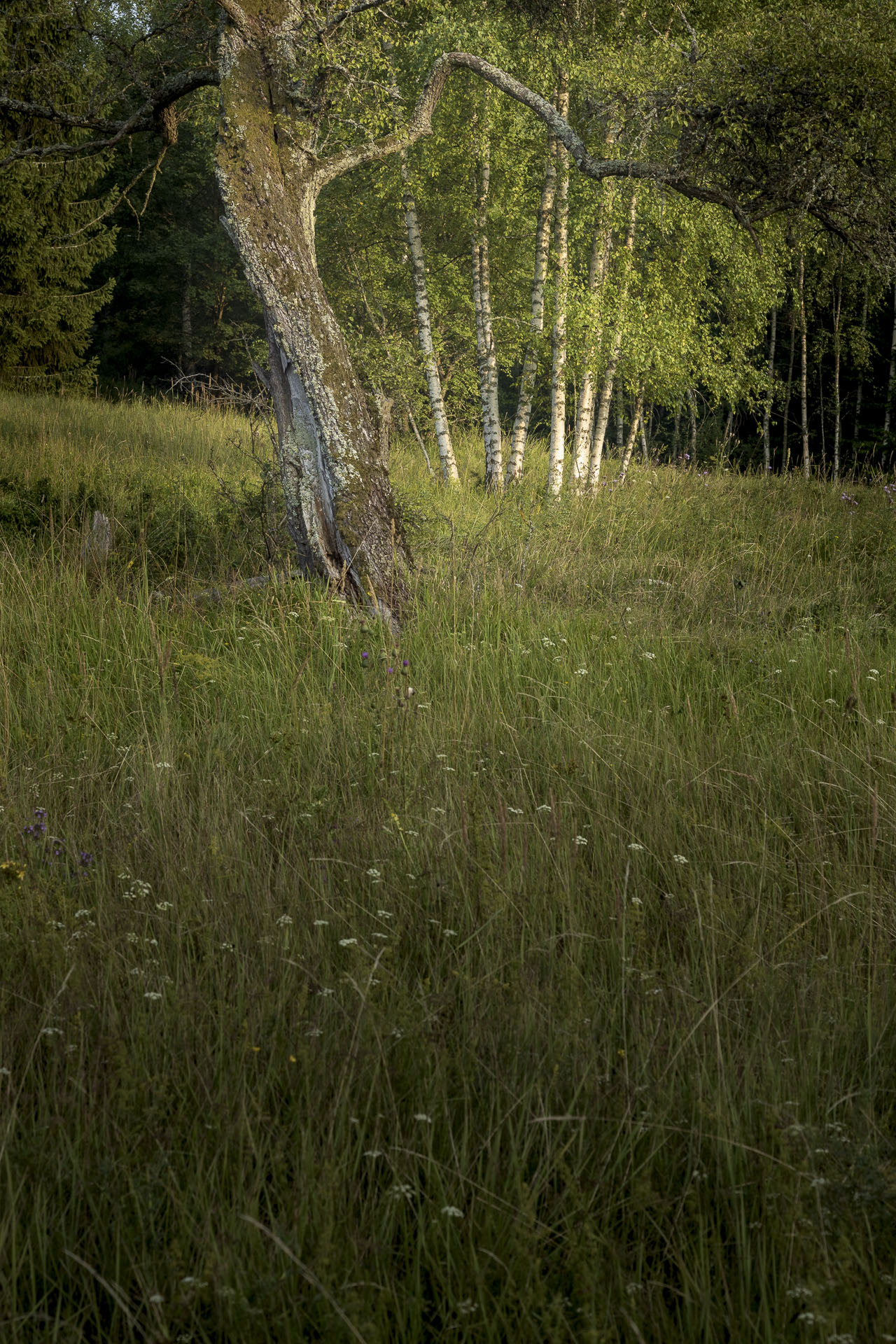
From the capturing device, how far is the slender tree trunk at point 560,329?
10758 mm

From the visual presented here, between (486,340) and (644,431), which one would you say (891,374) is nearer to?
(644,431)

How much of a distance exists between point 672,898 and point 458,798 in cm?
86

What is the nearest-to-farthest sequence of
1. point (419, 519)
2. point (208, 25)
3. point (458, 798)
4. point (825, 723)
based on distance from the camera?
point (458, 798) → point (825, 723) → point (419, 519) → point (208, 25)

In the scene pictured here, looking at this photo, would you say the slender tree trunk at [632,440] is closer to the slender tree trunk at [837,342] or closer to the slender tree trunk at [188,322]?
the slender tree trunk at [837,342]

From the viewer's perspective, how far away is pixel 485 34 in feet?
29.1

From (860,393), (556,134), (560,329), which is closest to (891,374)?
(860,393)

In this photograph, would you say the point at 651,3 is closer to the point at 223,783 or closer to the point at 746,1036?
the point at 223,783

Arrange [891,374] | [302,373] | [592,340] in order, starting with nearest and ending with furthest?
[302,373] → [592,340] → [891,374]

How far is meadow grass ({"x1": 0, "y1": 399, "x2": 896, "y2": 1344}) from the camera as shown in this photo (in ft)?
4.99

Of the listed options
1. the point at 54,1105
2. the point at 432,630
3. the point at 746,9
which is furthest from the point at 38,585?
the point at 746,9

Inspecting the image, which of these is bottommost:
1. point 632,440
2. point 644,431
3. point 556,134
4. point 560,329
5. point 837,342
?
point 632,440

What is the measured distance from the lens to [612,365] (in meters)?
11.4

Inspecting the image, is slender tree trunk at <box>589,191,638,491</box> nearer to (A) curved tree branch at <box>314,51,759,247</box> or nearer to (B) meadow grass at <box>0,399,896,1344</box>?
(A) curved tree branch at <box>314,51,759,247</box>

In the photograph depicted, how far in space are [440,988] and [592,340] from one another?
30.1 ft
